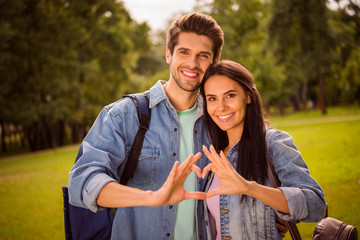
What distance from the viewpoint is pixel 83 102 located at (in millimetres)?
28734

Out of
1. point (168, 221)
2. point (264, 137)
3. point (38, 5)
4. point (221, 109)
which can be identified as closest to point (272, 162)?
point (264, 137)

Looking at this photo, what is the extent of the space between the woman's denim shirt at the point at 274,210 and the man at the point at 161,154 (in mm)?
386

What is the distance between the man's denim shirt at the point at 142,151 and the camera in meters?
2.51

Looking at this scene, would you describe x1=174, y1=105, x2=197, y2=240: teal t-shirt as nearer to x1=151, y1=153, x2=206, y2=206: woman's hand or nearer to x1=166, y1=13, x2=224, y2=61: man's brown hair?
x1=151, y1=153, x2=206, y2=206: woman's hand

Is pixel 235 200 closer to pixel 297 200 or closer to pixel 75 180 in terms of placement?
pixel 297 200

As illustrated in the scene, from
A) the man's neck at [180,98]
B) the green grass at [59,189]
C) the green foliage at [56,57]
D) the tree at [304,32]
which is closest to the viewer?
the man's neck at [180,98]

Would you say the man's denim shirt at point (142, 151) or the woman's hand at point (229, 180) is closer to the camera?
the woman's hand at point (229, 180)

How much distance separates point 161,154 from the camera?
2.92 meters

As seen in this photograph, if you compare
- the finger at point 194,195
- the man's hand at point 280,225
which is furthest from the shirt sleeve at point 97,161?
the man's hand at point 280,225

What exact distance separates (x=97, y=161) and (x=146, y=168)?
1.96ft

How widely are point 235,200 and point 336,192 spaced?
568 cm

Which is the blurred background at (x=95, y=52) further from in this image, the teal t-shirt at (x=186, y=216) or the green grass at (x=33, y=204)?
the teal t-shirt at (x=186, y=216)

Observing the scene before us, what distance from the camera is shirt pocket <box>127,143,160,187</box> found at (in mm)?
2812

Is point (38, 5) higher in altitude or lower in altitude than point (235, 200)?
higher
